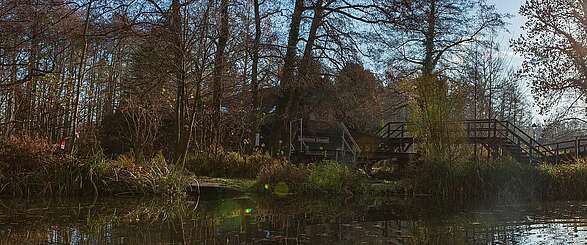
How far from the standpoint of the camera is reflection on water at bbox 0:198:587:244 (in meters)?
7.16

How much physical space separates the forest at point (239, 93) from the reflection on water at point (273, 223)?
6.54 feet

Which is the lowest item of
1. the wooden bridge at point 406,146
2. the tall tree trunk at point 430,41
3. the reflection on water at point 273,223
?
the reflection on water at point 273,223

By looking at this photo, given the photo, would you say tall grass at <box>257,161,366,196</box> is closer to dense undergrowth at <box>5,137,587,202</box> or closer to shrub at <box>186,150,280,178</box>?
dense undergrowth at <box>5,137,587,202</box>

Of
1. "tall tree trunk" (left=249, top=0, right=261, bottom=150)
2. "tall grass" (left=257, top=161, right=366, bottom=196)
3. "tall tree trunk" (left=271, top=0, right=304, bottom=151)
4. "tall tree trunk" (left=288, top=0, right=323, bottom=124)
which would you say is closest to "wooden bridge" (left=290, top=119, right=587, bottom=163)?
"tall tree trunk" (left=271, top=0, right=304, bottom=151)

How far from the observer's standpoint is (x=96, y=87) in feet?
65.9

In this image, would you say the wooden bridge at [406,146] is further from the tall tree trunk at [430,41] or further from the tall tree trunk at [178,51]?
the tall tree trunk at [178,51]

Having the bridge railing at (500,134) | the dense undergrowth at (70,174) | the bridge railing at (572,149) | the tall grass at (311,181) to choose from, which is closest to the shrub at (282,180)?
the tall grass at (311,181)

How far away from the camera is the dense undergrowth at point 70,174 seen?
12.0 metres

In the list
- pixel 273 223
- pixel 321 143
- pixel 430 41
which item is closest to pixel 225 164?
pixel 321 143

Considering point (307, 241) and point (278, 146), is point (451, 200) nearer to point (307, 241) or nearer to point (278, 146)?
point (307, 241)

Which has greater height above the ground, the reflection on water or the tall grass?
the tall grass

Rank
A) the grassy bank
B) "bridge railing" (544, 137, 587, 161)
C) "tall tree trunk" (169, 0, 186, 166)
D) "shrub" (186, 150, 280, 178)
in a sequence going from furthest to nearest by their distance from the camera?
1. "bridge railing" (544, 137, 587, 161)
2. "shrub" (186, 150, 280, 178)
3. the grassy bank
4. "tall tree trunk" (169, 0, 186, 166)

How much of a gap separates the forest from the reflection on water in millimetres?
1993

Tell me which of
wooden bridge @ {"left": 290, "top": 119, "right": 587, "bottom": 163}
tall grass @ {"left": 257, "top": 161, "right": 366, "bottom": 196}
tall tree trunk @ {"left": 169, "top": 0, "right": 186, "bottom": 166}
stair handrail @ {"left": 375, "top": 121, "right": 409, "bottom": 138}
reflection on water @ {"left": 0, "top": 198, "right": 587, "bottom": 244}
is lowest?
reflection on water @ {"left": 0, "top": 198, "right": 587, "bottom": 244}
